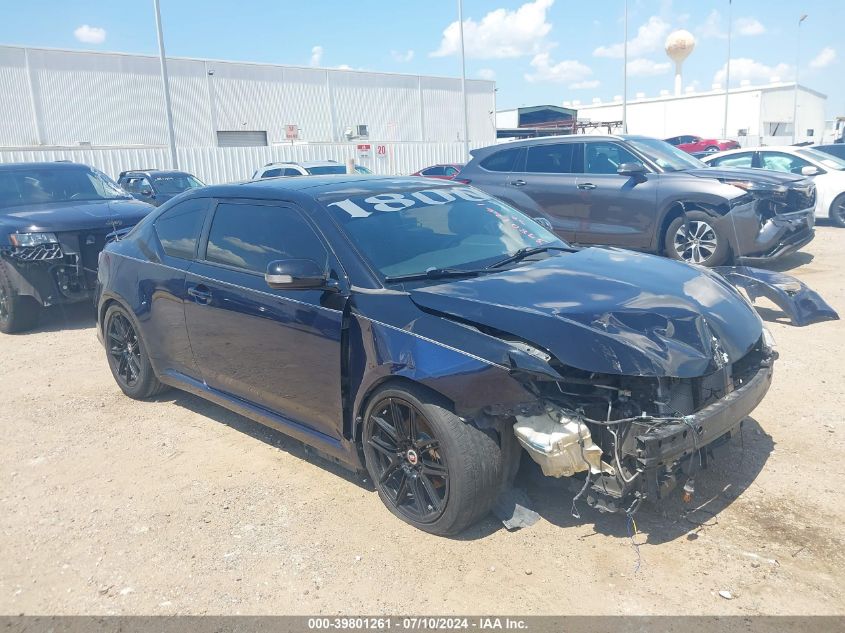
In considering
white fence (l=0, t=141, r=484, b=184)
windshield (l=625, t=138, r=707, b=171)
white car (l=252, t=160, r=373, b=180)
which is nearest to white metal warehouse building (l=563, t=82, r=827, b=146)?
white fence (l=0, t=141, r=484, b=184)

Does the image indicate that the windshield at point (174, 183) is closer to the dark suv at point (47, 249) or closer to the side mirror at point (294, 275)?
the dark suv at point (47, 249)

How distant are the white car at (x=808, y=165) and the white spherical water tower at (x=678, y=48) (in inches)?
2170

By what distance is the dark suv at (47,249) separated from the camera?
292 inches

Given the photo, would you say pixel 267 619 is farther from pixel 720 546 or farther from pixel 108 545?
pixel 720 546

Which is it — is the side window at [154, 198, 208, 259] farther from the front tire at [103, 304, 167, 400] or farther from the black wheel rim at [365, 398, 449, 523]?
the black wheel rim at [365, 398, 449, 523]

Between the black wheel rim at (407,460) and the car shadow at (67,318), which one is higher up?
the black wheel rim at (407,460)

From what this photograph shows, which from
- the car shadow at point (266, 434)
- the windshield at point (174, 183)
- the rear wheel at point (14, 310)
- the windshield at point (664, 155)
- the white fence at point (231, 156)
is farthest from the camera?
the white fence at point (231, 156)

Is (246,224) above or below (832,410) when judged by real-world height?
above

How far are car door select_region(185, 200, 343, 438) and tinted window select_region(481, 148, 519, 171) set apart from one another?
20.6 ft

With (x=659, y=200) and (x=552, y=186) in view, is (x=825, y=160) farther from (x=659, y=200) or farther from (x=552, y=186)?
(x=552, y=186)

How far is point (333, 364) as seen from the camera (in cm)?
361

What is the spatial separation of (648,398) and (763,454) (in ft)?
4.88

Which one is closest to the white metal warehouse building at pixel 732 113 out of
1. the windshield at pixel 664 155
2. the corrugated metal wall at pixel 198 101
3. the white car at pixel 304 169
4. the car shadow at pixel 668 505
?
the corrugated metal wall at pixel 198 101

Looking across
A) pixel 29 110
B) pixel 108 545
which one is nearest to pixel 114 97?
pixel 29 110
